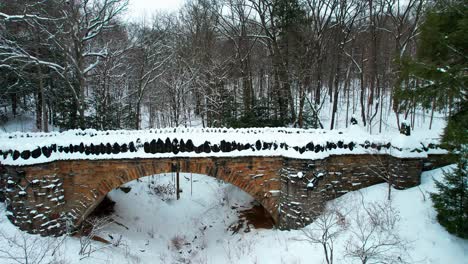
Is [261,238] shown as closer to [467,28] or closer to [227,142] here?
[227,142]

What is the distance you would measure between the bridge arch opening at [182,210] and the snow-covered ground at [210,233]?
0.13ft

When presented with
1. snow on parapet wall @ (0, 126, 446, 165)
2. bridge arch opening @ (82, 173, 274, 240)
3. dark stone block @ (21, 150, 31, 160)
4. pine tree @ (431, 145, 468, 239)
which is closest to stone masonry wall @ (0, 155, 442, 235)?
snow on parapet wall @ (0, 126, 446, 165)

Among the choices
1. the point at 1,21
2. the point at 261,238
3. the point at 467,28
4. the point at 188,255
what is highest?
the point at 1,21

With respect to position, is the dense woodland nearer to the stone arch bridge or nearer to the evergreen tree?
the stone arch bridge

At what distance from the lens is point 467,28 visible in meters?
6.01

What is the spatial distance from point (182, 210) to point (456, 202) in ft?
34.1

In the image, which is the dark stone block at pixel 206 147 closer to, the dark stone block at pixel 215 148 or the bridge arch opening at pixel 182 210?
the dark stone block at pixel 215 148

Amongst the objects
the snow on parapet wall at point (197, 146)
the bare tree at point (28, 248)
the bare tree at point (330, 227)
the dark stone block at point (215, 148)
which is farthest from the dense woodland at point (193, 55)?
the bare tree at point (28, 248)

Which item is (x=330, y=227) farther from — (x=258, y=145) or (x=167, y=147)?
(x=167, y=147)

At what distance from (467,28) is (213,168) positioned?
281 inches

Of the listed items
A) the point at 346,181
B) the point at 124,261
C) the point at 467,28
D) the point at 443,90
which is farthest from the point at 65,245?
the point at 467,28

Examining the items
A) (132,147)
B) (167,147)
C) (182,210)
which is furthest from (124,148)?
(182,210)

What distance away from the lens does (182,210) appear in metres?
13.8

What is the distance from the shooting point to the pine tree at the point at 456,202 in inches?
268
